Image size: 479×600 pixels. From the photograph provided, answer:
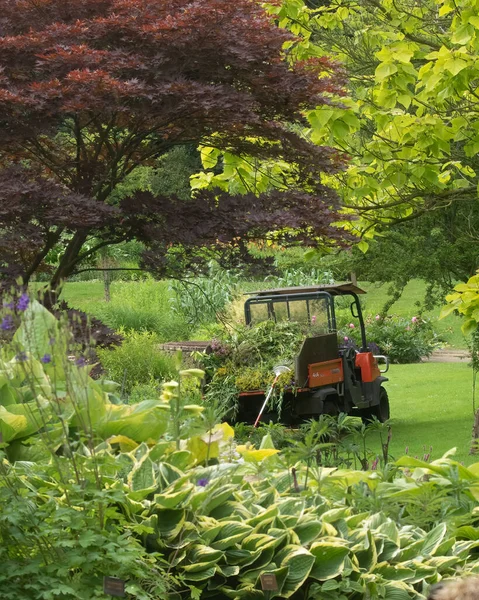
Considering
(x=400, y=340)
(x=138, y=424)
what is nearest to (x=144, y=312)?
(x=400, y=340)

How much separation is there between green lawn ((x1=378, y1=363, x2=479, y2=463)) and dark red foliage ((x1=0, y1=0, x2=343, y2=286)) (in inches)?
105

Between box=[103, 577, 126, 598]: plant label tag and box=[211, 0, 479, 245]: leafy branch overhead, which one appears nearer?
box=[103, 577, 126, 598]: plant label tag

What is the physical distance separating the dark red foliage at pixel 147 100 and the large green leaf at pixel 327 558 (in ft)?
11.3

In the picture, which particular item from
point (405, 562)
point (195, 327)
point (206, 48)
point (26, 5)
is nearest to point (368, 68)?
point (206, 48)

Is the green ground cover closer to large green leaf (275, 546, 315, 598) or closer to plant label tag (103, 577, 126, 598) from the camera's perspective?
large green leaf (275, 546, 315, 598)

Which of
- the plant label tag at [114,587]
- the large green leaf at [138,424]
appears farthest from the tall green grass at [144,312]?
the plant label tag at [114,587]

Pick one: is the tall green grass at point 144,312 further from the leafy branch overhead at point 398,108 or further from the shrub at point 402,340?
the leafy branch overhead at point 398,108

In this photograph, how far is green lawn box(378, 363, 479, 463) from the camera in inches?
371

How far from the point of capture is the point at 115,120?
6715mm

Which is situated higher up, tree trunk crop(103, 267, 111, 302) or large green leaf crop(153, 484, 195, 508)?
large green leaf crop(153, 484, 195, 508)

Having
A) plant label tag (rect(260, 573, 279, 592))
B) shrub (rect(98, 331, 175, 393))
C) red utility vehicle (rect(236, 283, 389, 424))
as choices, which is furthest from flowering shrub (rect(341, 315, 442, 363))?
plant label tag (rect(260, 573, 279, 592))

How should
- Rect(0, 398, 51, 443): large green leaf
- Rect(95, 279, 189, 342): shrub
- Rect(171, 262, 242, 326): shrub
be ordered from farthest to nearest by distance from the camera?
Rect(171, 262, 242, 326): shrub → Rect(95, 279, 189, 342): shrub → Rect(0, 398, 51, 443): large green leaf

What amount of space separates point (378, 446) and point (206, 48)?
512 centimetres

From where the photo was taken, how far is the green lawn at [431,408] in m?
9.41
